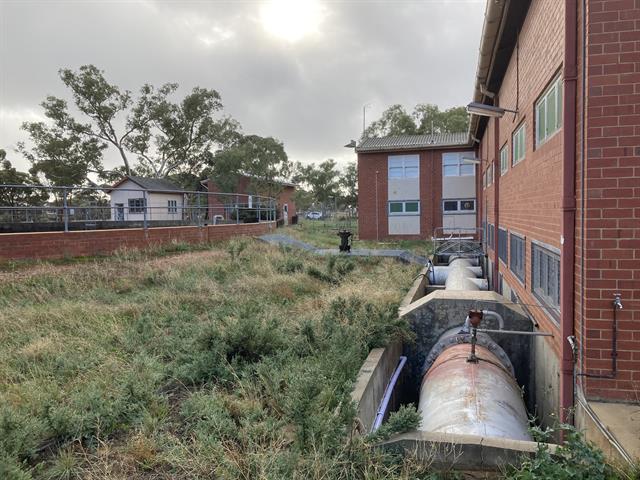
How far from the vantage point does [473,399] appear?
5.12 m

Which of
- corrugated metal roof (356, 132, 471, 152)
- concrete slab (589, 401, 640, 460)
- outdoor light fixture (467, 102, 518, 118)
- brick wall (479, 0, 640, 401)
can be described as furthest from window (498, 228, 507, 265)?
corrugated metal roof (356, 132, 471, 152)

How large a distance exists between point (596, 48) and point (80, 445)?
604cm

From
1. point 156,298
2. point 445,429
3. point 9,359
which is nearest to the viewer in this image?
point 445,429

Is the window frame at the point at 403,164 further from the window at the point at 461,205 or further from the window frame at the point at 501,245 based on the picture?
the window frame at the point at 501,245

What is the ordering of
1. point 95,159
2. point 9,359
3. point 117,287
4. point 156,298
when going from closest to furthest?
point 9,359 → point 156,298 → point 117,287 → point 95,159

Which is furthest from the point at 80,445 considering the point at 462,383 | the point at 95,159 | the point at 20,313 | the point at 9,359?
the point at 95,159

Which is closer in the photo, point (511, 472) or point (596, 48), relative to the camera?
point (511, 472)

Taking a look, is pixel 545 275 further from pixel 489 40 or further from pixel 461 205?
pixel 461 205

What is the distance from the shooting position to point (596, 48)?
14.2 feet

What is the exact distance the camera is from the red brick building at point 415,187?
89.4ft

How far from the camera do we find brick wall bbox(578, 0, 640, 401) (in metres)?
4.21

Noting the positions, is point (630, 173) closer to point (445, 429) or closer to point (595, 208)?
point (595, 208)

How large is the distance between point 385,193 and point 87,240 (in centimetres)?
1905

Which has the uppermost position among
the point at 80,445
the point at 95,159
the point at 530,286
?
the point at 95,159
